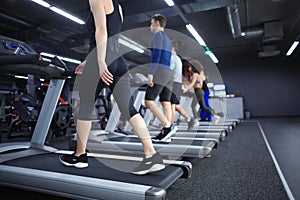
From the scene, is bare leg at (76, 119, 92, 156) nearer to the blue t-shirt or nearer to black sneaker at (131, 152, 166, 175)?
black sneaker at (131, 152, 166, 175)

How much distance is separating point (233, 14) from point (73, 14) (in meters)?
4.07

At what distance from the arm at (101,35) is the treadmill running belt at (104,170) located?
563 millimetres

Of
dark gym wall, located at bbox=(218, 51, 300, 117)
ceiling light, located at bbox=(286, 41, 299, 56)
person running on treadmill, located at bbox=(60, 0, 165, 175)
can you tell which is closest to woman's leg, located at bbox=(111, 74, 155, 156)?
person running on treadmill, located at bbox=(60, 0, 165, 175)

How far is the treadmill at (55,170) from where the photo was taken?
1.08m

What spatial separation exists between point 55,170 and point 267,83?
1051 cm

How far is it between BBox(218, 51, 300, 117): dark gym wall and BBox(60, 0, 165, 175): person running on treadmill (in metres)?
9.84

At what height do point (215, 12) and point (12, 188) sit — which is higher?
point (215, 12)

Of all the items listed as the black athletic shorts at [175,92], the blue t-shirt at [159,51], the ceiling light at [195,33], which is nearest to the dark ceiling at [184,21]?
the ceiling light at [195,33]

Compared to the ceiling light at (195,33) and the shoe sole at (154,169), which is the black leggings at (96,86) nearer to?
the shoe sole at (154,169)

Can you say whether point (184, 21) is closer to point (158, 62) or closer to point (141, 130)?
point (158, 62)

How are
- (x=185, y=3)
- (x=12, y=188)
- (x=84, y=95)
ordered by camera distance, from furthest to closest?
(x=185, y=3)
(x=12, y=188)
(x=84, y=95)

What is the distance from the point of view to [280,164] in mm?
1991

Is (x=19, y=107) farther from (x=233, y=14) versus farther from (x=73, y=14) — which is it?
(x=233, y=14)

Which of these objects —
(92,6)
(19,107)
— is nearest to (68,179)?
(92,6)
